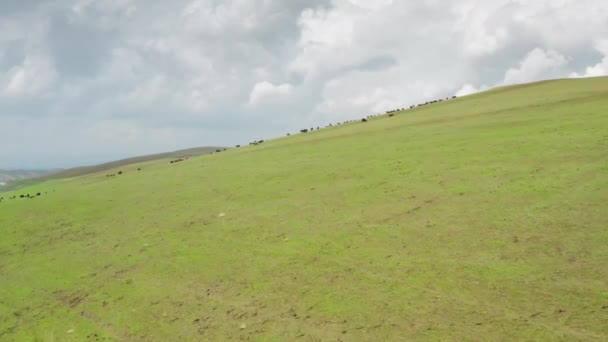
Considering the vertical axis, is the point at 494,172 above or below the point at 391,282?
above

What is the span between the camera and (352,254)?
45.4ft

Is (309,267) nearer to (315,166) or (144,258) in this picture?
(144,258)

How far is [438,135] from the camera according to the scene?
104 feet

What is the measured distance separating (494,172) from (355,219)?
6.80 m

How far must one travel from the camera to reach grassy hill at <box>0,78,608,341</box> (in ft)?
33.2

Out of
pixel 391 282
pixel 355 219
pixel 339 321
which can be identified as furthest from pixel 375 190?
pixel 339 321

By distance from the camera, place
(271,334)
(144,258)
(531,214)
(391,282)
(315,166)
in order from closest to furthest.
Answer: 1. (271,334)
2. (391,282)
3. (531,214)
4. (144,258)
5. (315,166)

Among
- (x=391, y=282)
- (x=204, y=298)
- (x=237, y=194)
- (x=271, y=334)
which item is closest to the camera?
(x=271, y=334)

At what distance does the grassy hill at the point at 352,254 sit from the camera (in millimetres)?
10117

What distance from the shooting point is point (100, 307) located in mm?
13227

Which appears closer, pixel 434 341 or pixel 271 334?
pixel 434 341

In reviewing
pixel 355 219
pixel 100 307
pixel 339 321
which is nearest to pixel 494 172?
pixel 355 219

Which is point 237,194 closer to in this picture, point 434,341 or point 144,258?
point 144,258

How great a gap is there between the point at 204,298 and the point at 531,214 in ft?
33.0
